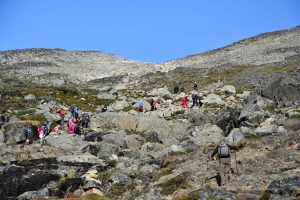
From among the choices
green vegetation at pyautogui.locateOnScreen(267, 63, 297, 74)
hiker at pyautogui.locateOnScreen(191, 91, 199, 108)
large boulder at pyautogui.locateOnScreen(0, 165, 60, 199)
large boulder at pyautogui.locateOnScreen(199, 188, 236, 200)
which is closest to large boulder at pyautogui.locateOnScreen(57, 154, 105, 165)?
large boulder at pyautogui.locateOnScreen(0, 165, 60, 199)

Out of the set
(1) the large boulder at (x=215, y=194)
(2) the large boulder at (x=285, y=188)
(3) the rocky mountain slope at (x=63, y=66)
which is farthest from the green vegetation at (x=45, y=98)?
(2) the large boulder at (x=285, y=188)

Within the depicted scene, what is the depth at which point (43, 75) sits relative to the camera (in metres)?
78.0

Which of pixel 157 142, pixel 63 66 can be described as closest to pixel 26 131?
pixel 157 142

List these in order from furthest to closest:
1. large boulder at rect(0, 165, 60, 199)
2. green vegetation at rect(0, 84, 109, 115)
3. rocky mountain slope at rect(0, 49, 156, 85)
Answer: rocky mountain slope at rect(0, 49, 156, 85) < green vegetation at rect(0, 84, 109, 115) < large boulder at rect(0, 165, 60, 199)

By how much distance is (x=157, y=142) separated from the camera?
3198cm

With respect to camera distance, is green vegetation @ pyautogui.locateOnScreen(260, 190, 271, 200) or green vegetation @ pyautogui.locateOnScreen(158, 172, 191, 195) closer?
green vegetation @ pyautogui.locateOnScreen(260, 190, 271, 200)

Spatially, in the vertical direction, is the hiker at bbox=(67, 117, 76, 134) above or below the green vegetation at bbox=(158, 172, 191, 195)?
above

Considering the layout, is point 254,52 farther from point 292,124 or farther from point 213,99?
point 292,124

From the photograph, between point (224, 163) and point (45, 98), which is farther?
point (45, 98)

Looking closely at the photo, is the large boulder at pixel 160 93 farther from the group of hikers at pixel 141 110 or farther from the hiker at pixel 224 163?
the hiker at pixel 224 163

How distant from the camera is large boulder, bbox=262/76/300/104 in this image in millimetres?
35000

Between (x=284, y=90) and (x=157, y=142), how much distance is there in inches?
397

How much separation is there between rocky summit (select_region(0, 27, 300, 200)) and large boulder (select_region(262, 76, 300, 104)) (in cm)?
7

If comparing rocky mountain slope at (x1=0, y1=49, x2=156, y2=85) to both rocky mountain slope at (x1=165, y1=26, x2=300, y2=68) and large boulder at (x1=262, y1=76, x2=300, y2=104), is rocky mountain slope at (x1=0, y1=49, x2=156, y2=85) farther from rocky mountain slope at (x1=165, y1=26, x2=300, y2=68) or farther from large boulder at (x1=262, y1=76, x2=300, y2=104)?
large boulder at (x1=262, y1=76, x2=300, y2=104)
